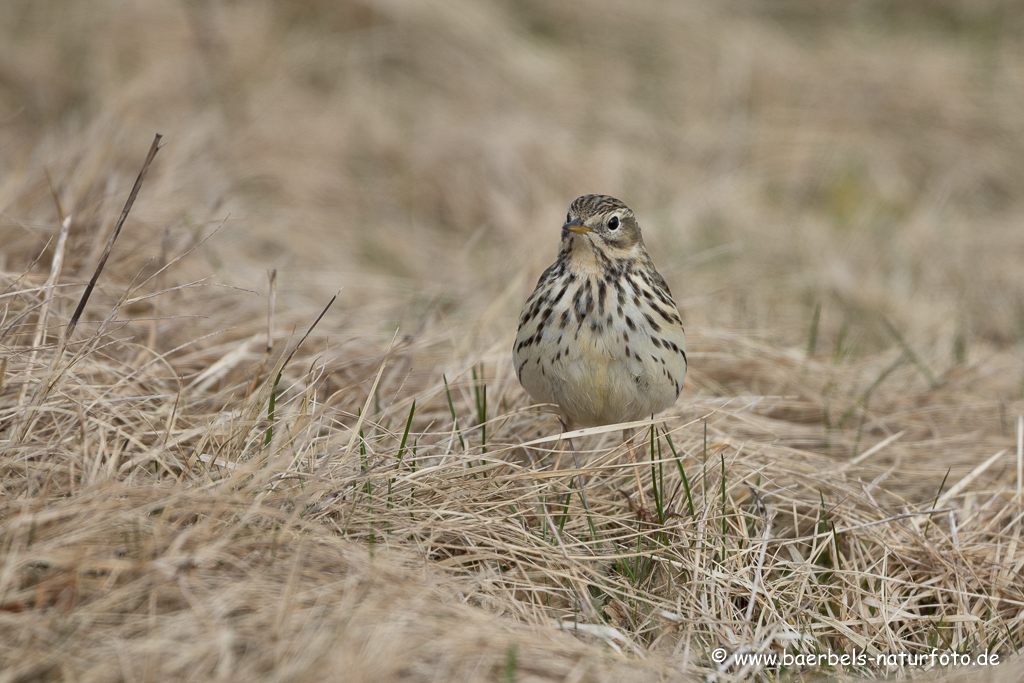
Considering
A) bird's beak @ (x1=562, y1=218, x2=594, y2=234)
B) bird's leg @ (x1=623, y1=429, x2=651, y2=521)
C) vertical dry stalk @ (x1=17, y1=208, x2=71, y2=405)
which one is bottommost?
bird's leg @ (x1=623, y1=429, x2=651, y2=521)

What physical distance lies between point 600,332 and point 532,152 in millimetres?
5084

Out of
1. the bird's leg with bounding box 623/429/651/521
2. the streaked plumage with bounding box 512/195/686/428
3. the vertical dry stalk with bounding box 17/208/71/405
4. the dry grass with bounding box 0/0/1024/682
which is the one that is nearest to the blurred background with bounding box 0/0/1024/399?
the dry grass with bounding box 0/0/1024/682

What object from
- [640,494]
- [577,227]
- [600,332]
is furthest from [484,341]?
[640,494]

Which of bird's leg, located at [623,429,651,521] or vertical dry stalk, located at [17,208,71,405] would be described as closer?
vertical dry stalk, located at [17,208,71,405]

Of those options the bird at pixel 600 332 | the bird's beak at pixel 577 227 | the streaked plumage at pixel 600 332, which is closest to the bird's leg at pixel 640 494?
the bird at pixel 600 332

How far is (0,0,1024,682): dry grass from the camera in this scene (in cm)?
304

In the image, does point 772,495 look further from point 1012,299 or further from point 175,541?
point 1012,299

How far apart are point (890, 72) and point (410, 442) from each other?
8.55 m

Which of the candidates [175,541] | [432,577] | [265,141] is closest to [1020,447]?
[432,577]

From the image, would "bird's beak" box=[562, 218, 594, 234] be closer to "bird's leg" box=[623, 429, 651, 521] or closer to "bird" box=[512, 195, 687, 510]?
"bird" box=[512, 195, 687, 510]

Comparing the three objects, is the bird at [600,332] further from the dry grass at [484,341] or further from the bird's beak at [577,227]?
the dry grass at [484,341]

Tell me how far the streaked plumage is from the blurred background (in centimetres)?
109

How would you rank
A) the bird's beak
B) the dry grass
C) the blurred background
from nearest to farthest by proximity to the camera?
the dry grass
the bird's beak
the blurred background

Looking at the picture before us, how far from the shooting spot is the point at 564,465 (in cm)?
487
